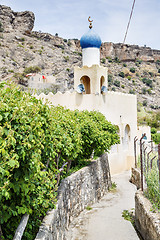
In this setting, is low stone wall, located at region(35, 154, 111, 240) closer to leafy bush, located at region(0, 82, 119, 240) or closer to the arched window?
leafy bush, located at region(0, 82, 119, 240)

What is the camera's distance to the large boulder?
71188mm

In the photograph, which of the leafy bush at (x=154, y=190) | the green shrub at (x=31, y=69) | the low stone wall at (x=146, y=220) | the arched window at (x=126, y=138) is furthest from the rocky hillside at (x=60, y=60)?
the low stone wall at (x=146, y=220)

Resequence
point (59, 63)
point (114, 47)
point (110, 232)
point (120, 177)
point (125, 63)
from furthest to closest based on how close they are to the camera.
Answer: point (114, 47)
point (125, 63)
point (59, 63)
point (120, 177)
point (110, 232)

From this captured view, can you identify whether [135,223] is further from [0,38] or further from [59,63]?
[0,38]

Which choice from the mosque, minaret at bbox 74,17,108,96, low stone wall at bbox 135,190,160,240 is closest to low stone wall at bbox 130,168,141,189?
the mosque

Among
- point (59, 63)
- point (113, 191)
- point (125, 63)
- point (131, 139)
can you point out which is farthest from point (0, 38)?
point (113, 191)

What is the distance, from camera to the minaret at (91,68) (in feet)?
52.8

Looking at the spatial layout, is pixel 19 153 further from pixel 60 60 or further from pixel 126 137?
pixel 60 60

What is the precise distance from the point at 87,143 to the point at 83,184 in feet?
6.12

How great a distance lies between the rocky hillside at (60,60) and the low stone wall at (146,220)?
125 feet

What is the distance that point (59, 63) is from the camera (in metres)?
62.2

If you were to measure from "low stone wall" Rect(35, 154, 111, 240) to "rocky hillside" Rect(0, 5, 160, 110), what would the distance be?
33.4 meters

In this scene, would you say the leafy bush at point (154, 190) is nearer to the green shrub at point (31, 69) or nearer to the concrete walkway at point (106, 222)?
the concrete walkway at point (106, 222)

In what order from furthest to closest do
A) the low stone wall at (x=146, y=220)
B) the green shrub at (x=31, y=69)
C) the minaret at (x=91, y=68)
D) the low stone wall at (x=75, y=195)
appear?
1. the green shrub at (x=31, y=69)
2. the minaret at (x=91, y=68)
3. the low stone wall at (x=146, y=220)
4. the low stone wall at (x=75, y=195)
